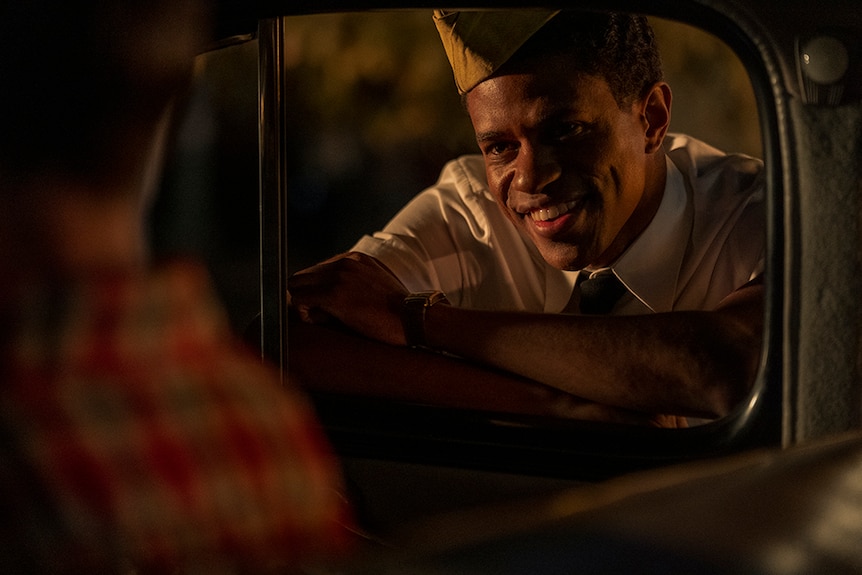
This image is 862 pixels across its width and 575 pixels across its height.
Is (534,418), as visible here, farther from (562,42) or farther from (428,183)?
(562,42)

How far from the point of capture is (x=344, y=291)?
2537 mm

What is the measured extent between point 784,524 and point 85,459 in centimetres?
67

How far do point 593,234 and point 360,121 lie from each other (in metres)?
0.60

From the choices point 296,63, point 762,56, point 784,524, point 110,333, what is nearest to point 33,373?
point 110,333

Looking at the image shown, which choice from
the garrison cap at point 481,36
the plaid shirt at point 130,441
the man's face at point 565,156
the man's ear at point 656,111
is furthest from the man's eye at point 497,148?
the plaid shirt at point 130,441

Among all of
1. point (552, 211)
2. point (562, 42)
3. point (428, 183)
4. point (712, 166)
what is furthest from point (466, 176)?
point (712, 166)

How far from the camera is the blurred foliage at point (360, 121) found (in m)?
2.39

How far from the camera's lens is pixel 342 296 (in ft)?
8.32

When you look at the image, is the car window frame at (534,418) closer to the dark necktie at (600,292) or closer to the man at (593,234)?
the man at (593,234)

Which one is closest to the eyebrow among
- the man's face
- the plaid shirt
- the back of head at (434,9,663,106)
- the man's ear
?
the man's face

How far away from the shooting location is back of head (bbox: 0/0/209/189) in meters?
1.10

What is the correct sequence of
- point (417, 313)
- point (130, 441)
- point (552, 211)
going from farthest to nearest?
point (417, 313) < point (552, 211) < point (130, 441)

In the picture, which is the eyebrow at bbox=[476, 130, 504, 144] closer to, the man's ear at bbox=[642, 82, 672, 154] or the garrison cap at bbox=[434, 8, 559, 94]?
the garrison cap at bbox=[434, 8, 559, 94]

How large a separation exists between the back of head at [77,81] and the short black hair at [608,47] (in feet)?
3.85
